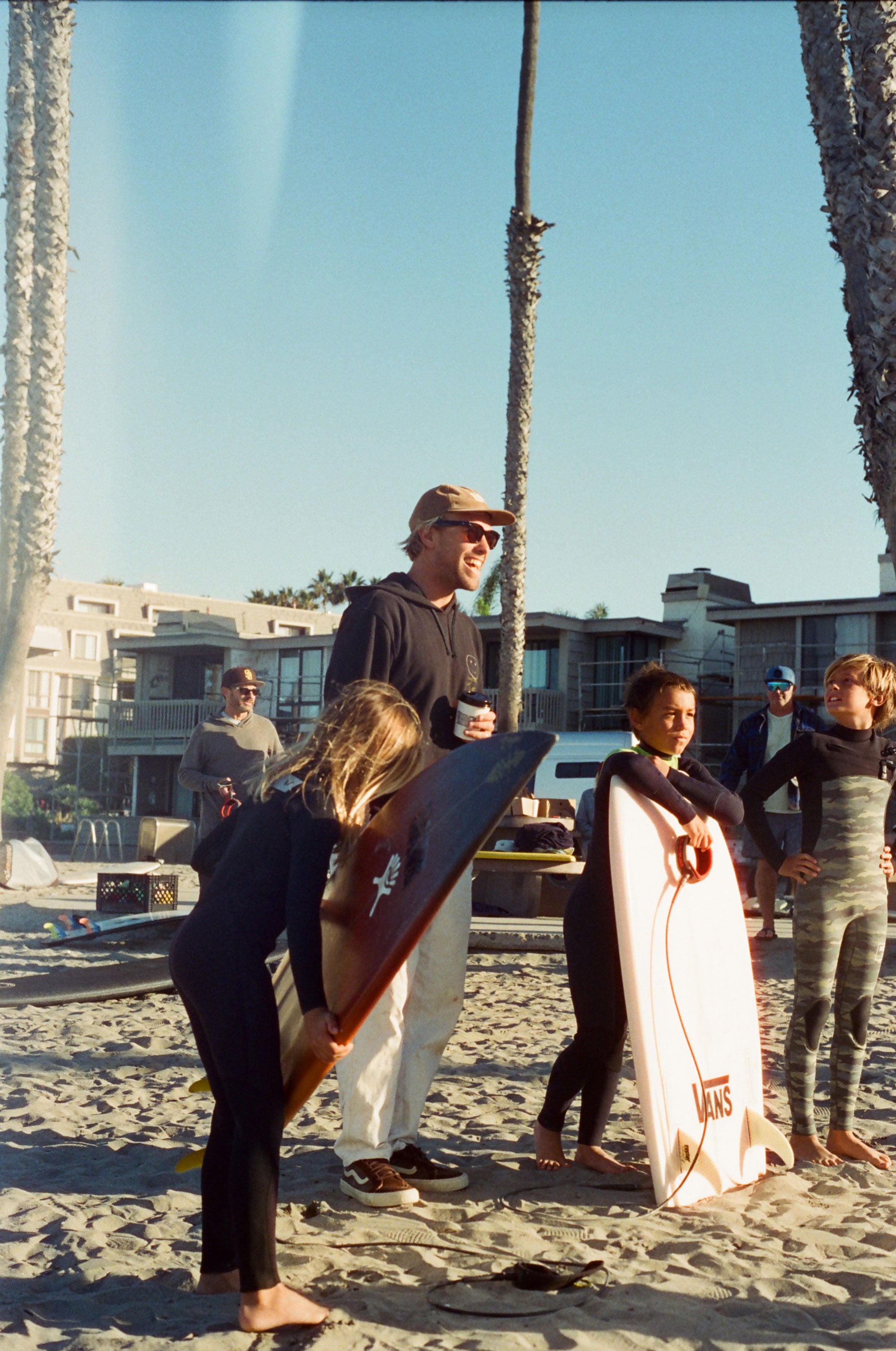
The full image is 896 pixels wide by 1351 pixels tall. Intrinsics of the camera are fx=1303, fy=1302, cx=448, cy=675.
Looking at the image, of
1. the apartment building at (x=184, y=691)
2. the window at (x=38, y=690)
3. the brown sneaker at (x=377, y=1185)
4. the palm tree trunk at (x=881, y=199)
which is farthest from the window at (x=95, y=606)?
the brown sneaker at (x=377, y=1185)

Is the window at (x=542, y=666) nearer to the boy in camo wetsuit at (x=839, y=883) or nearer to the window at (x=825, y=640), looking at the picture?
the window at (x=825, y=640)

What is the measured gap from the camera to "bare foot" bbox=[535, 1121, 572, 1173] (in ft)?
13.4

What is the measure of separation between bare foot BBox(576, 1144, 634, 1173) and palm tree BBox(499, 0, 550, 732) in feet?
43.3

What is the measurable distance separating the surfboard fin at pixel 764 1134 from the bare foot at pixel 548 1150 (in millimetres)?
594

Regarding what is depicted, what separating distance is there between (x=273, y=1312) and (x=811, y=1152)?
2.12 metres

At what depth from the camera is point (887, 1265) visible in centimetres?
323

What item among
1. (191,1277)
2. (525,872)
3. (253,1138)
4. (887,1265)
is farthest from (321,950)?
(525,872)

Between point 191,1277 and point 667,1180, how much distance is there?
4.38 ft

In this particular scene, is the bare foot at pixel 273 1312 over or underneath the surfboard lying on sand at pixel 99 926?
over

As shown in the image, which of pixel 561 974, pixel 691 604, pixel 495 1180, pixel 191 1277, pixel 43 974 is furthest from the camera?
pixel 691 604

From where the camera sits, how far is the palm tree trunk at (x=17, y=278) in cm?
1403

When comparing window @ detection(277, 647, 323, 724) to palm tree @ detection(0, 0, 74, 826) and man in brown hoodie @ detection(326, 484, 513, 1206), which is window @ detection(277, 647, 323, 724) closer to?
palm tree @ detection(0, 0, 74, 826)

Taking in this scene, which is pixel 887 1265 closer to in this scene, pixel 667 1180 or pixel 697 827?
pixel 667 1180

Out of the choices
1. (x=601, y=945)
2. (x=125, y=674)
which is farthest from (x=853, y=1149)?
(x=125, y=674)
